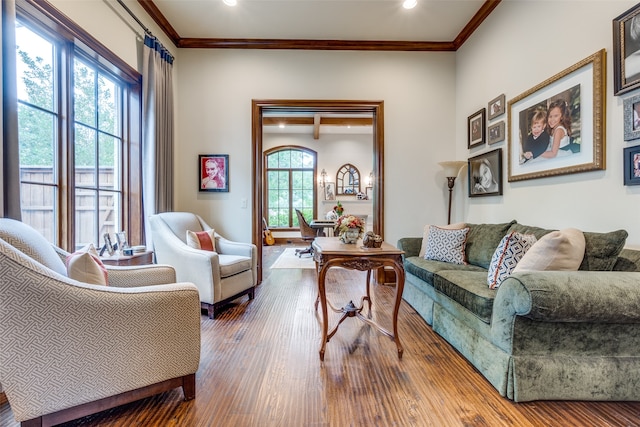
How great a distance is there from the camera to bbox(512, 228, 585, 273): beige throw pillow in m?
1.71

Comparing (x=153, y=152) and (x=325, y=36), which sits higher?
(x=325, y=36)

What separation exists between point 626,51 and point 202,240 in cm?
367

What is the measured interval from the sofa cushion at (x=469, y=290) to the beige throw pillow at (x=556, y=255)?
0.92ft

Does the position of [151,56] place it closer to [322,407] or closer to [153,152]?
[153,152]

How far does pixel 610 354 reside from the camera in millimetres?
1516

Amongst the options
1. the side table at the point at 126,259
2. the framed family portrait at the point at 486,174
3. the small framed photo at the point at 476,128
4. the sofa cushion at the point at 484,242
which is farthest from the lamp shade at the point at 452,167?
the side table at the point at 126,259

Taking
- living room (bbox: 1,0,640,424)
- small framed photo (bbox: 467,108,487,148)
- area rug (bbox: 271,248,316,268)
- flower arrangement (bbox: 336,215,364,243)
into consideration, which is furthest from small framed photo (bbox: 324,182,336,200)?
flower arrangement (bbox: 336,215,364,243)

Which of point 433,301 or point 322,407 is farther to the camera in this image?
point 433,301

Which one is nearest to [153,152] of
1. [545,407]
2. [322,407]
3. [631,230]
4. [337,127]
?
[322,407]

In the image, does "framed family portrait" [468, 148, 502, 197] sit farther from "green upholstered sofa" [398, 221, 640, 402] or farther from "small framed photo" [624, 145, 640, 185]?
"green upholstered sofa" [398, 221, 640, 402]

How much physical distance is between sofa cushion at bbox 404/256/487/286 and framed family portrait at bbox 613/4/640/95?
1555mm

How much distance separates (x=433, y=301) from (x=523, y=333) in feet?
3.21

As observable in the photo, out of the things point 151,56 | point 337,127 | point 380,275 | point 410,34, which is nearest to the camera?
point 151,56

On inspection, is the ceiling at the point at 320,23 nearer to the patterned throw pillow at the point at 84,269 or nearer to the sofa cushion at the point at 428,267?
the sofa cushion at the point at 428,267
